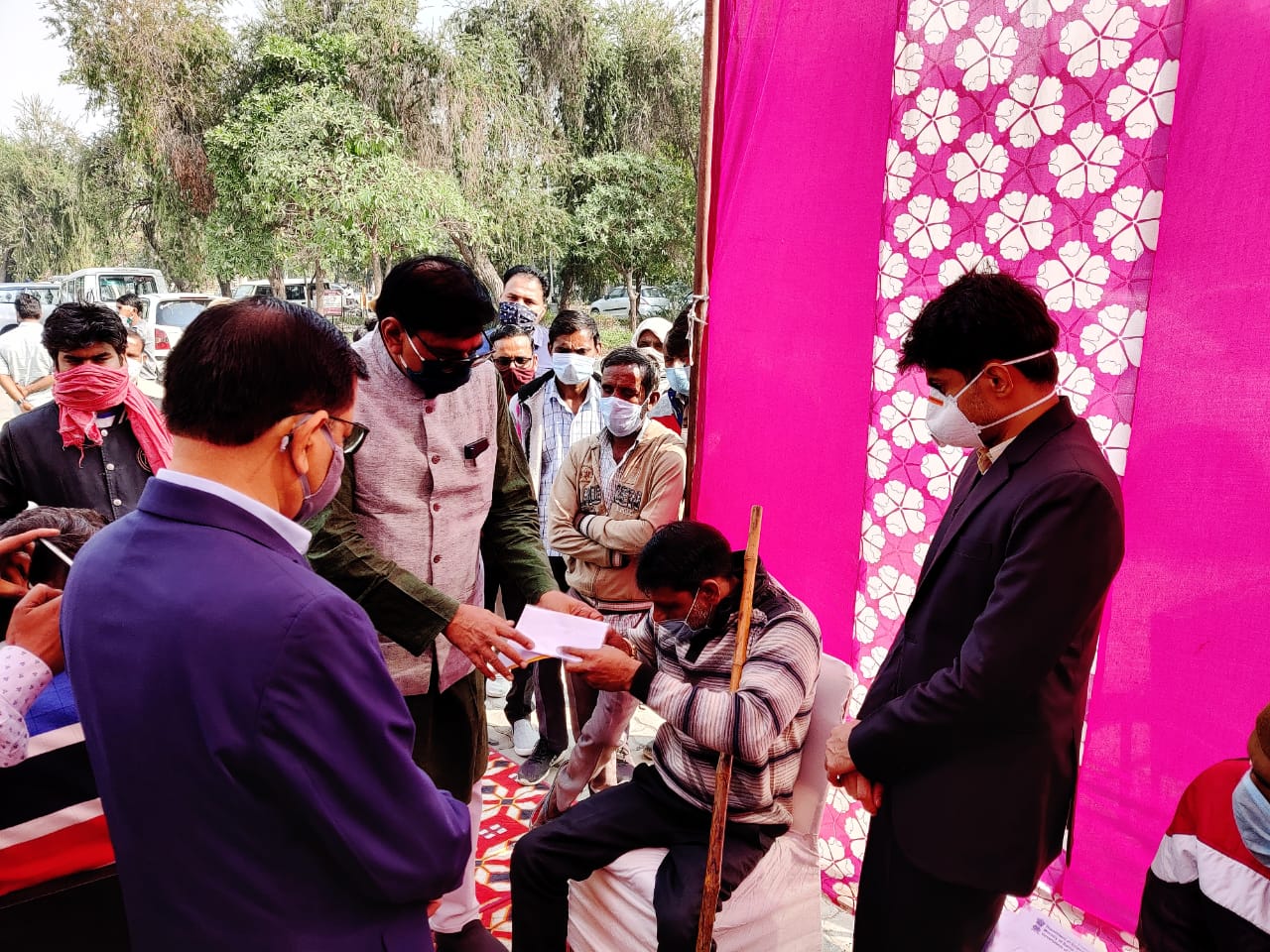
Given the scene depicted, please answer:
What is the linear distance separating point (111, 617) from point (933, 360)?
153cm

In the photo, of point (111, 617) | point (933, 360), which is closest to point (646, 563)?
point (933, 360)

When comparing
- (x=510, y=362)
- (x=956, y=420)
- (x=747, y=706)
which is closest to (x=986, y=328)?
(x=956, y=420)

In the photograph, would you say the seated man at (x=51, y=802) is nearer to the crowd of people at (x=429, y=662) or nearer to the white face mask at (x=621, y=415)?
the crowd of people at (x=429, y=662)

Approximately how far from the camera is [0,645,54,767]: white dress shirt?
1435 mm

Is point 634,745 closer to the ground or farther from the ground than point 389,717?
closer to the ground

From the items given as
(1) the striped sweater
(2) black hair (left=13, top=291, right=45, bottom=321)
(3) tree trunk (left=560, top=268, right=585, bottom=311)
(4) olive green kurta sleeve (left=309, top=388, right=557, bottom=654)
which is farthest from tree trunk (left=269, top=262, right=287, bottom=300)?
(1) the striped sweater

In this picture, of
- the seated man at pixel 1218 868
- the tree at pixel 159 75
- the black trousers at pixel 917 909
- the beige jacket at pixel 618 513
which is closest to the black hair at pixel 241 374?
the black trousers at pixel 917 909

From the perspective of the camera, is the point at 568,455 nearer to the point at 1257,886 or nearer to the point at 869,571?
the point at 869,571

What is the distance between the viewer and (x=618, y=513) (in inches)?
135

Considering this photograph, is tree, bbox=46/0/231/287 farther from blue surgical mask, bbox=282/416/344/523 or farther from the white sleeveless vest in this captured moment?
blue surgical mask, bbox=282/416/344/523

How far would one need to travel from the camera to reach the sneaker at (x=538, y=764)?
367 centimetres

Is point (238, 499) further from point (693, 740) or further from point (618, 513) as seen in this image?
point (618, 513)

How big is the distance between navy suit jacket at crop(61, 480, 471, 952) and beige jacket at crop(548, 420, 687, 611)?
2.23 m

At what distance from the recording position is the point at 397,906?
119 cm
